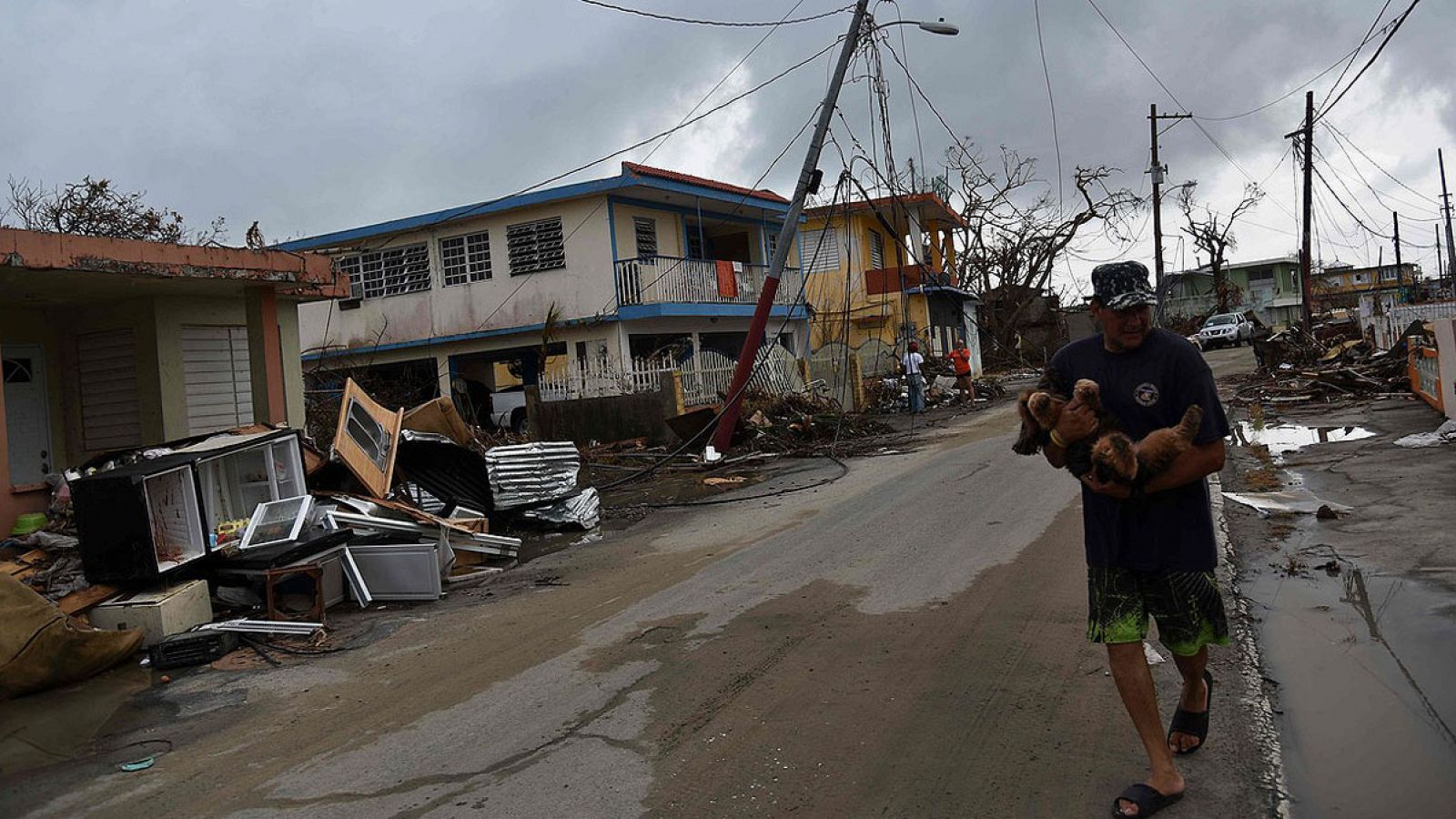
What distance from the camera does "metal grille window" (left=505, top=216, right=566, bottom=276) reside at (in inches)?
982

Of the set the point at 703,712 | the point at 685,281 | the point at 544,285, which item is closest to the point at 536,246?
the point at 544,285

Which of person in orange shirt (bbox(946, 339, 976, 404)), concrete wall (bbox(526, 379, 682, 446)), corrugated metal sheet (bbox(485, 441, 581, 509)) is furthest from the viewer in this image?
person in orange shirt (bbox(946, 339, 976, 404))

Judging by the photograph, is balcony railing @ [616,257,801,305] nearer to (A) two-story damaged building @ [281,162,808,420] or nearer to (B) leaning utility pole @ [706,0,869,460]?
(A) two-story damaged building @ [281,162,808,420]

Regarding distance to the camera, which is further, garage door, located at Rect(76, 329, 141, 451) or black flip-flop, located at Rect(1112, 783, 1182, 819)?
garage door, located at Rect(76, 329, 141, 451)

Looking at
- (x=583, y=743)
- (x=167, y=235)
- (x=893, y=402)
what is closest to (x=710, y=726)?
(x=583, y=743)

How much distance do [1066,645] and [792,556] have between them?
133 inches

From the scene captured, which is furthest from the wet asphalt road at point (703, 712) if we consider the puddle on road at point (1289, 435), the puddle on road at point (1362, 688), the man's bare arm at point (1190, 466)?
the puddle on road at point (1289, 435)

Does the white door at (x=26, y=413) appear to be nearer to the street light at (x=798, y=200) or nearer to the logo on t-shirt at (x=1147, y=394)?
the street light at (x=798, y=200)

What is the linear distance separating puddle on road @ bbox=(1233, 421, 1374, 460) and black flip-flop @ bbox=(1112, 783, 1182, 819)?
35.2 feet

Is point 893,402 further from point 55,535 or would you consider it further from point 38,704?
point 38,704

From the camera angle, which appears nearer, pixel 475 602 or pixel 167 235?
pixel 475 602

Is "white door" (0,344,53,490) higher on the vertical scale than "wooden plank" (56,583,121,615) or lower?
higher

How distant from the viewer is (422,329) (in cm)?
2656

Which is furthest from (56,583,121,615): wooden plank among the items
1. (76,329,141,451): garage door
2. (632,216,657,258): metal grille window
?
(632,216,657,258): metal grille window
